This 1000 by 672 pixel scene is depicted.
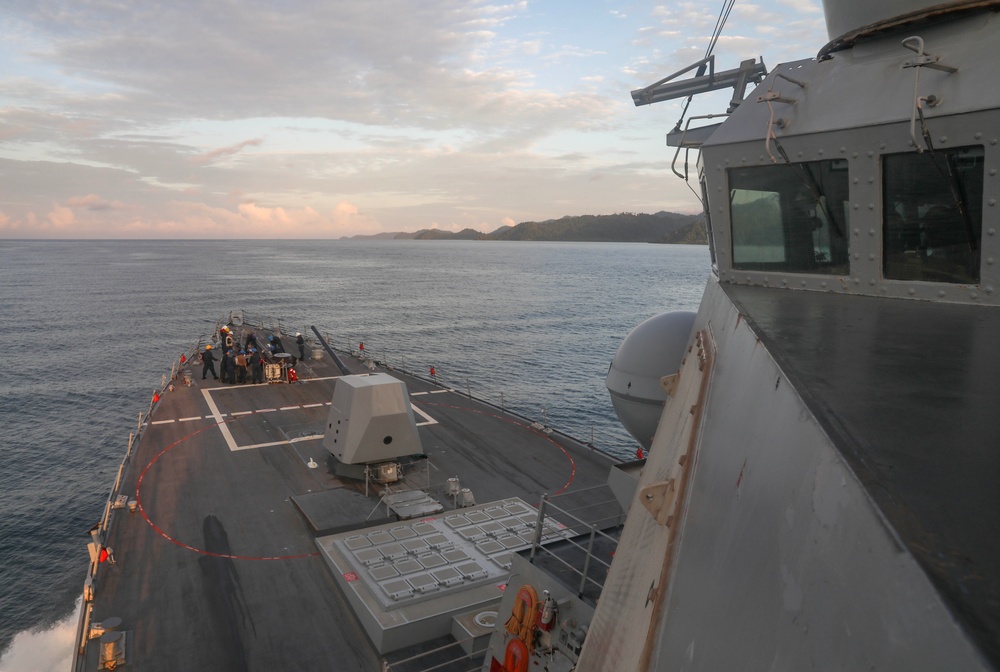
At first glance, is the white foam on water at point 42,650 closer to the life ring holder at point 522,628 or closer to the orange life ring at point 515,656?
the orange life ring at point 515,656

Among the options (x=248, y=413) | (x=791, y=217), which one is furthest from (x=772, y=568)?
(x=248, y=413)

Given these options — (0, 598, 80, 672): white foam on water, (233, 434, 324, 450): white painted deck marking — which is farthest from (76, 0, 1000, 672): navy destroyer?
(0, 598, 80, 672): white foam on water

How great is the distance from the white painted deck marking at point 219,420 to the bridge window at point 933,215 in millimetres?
17040

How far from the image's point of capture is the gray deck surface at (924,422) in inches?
44.5

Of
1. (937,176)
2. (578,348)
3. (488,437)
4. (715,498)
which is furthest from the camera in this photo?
(578,348)

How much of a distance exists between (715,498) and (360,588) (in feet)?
30.3

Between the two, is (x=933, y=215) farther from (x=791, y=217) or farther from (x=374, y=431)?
(x=374, y=431)

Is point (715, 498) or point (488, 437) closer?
point (715, 498)

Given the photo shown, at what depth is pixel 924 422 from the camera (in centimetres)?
199

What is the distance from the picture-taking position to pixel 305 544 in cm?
1273

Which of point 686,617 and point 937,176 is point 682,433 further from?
point 937,176

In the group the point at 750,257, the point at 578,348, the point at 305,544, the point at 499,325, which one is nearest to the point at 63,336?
the point at 499,325

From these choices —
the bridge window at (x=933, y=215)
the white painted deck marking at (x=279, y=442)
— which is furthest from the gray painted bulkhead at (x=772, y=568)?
the white painted deck marking at (x=279, y=442)

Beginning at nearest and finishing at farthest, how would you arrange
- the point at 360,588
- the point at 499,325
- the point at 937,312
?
the point at 937,312, the point at 360,588, the point at 499,325
